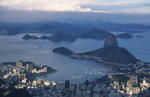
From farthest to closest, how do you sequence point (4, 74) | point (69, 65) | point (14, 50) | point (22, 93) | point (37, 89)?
1. point (14, 50)
2. point (69, 65)
3. point (4, 74)
4. point (37, 89)
5. point (22, 93)

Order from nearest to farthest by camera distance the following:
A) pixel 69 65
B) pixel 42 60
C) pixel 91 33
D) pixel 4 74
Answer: pixel 4 74 → pixel 69 65 → pixel 42 60 → pixel 91 33

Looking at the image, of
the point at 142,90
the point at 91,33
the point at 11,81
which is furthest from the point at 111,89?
the point at 91,33

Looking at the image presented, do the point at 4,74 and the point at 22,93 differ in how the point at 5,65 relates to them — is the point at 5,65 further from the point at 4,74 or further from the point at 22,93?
the point at 22,93

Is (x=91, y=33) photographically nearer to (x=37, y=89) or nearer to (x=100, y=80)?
(x=100, y=80)

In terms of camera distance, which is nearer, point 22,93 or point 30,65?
point 22,93

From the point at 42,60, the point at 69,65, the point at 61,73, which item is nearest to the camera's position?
the point at 61,73

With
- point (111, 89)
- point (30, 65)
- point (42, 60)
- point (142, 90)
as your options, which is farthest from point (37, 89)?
point (42, 60)

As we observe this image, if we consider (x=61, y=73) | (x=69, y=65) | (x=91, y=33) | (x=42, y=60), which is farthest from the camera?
(x=91, y=33)

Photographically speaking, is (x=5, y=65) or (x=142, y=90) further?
(x=5, y=65)
